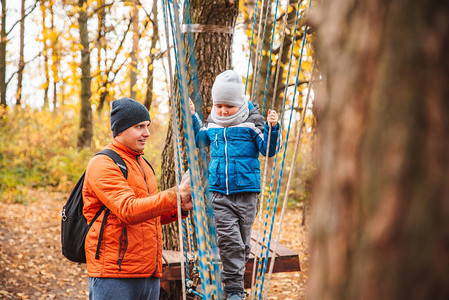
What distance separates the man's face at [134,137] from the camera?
187cm

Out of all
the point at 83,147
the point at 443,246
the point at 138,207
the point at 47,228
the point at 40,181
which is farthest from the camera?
the point at 83,147

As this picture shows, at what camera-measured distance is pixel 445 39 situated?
51cm

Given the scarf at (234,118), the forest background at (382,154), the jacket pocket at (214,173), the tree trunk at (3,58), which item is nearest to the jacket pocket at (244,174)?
the jacket pocket at (214,173)

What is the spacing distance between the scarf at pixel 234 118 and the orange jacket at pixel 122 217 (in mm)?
749

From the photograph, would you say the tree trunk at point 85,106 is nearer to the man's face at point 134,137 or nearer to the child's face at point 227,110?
the child's face at point 227,110

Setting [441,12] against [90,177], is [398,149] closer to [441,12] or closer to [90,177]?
[441,12]

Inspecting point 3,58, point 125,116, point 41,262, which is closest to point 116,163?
point 125,116

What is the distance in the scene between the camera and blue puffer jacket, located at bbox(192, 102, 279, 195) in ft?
7.82

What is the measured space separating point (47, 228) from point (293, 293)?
12.8 feet

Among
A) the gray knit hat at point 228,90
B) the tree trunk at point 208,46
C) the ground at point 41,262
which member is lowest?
the ground at point 41,262

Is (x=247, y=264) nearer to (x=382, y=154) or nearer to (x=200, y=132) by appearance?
(x=200, y=132)

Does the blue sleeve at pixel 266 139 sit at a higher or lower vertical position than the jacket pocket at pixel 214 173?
higher

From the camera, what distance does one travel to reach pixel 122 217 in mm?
1644

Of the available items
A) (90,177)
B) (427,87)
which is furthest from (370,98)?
(90,177)
